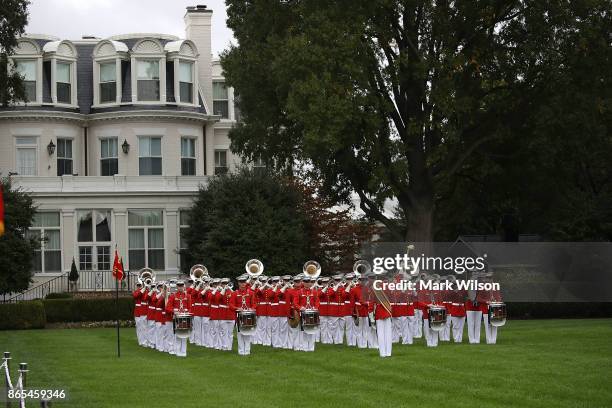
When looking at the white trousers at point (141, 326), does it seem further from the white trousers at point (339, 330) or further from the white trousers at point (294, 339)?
the white trousers at point (339, 330)

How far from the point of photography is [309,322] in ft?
97.0

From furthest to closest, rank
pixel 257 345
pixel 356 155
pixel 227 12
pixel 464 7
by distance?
pixel 227 12, pixel 356 155, pixel 464 7, pixel 257 345

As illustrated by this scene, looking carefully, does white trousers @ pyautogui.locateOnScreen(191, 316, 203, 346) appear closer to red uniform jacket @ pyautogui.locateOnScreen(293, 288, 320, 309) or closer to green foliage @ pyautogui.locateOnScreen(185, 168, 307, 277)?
red uniform jacket @ pyautogui.locateOnScreen(293, 288, 320, 309)

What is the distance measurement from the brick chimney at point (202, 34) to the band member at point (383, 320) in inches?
1235

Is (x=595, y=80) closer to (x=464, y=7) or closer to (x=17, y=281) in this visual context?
(x=464, y=7)

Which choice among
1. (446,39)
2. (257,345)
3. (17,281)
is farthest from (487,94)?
(17,281)

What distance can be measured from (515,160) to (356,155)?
6670mm

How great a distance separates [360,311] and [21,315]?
16.9 metres

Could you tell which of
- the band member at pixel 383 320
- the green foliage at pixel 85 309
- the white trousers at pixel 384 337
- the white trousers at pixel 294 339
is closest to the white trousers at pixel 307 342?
the white trousers at pixel 294 339

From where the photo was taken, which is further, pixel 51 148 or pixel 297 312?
pixel 51 148

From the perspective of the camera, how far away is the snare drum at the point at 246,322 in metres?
28.8

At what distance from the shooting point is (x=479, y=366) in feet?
79.0

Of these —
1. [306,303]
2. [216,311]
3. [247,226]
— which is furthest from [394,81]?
[216,311]

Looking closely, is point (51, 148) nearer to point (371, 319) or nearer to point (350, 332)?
point (350, 332)
